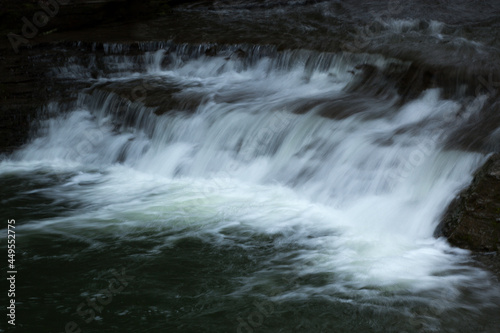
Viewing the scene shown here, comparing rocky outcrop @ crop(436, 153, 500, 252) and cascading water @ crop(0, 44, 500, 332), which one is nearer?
cascading water @ crop(0, 44, 500, 332)

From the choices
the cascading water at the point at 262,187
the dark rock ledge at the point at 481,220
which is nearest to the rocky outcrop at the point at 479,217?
the dark rock ledge at the point at 481,220

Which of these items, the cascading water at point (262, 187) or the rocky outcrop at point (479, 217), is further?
the rocky outcrop at point (479, 217)

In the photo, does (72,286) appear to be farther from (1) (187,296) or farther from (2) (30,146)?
(2) (30,146)

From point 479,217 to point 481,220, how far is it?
3 cm

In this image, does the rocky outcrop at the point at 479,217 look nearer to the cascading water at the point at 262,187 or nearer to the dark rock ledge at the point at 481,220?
the dark rock ledge at the point at 481,220

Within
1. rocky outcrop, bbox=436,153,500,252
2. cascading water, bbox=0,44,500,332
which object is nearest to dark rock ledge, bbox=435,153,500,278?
rocky outcrop, bbox=436,153,500,252

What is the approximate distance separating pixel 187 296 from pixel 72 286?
990 millimetres

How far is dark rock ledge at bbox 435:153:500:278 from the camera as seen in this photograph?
5.28 m

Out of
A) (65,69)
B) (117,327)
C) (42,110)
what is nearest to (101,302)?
(117,327)

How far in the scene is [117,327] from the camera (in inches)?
186

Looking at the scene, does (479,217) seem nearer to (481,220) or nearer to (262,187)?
(481,220)

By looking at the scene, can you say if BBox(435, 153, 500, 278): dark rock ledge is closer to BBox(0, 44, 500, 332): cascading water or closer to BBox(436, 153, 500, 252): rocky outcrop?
BBox(436, 153, 500, 252): rocky outcrop

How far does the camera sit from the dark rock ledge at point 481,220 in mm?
5281

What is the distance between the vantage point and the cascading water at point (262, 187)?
4.98m
